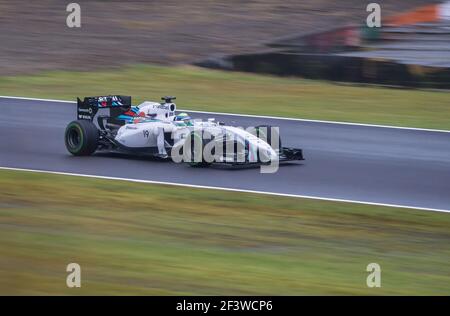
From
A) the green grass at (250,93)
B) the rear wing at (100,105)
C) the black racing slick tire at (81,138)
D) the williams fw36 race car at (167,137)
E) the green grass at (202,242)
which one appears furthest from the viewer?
the green grass at (250,93)

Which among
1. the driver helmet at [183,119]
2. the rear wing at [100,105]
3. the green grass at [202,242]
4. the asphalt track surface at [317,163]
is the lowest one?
the green grass at [202,242]

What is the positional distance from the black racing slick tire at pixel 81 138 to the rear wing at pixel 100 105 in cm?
34

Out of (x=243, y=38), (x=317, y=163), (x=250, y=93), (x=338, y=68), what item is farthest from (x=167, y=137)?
Answer: (x=243, y=38)

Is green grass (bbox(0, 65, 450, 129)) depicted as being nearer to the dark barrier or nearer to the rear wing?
the dark barrier

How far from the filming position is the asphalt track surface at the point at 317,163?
12.4 m

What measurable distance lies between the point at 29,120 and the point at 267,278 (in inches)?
361

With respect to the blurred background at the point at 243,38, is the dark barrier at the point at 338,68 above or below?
below

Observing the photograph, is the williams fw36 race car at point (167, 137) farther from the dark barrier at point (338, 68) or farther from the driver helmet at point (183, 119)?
the dark barrier at point (338, 68)

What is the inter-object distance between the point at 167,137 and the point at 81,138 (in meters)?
1.27

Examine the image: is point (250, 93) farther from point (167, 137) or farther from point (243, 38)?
point (167, 137)

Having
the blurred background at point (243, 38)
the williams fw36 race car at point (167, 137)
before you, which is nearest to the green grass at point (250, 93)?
the blurred background at point (243, 38)

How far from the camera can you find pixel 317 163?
13.9 metres

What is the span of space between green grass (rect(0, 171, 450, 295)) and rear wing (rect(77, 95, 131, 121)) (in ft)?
5.50

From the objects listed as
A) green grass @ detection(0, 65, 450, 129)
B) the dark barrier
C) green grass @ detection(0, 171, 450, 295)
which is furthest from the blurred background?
green grass @ detection(0, 171, 450, 295)
